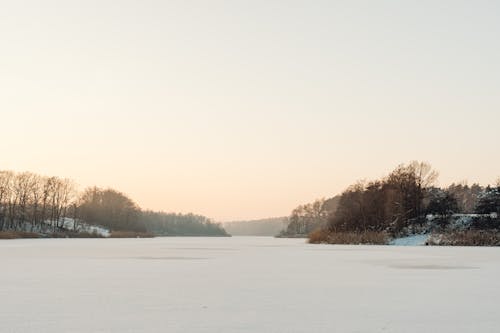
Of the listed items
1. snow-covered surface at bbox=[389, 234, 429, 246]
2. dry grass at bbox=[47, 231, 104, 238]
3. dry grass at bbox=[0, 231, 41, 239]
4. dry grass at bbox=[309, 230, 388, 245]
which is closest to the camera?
dry grass at bbox=[309, 230, 388, 245]

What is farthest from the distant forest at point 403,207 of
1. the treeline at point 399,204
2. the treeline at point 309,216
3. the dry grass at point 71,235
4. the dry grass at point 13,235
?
the treeline at point 309,216

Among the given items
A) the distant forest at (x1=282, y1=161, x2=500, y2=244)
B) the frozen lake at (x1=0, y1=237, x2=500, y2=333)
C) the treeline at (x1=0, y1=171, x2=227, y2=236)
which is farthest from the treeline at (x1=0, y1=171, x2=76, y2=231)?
the frozen lake at (x1=0, y1=237, x2=500, y2=333)

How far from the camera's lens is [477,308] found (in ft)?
31.9

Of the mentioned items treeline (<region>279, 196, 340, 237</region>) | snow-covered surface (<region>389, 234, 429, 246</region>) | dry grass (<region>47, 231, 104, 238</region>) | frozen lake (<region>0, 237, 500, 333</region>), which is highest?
treeline (<region>279, 196, 340, 237</region>)

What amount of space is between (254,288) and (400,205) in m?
50.3

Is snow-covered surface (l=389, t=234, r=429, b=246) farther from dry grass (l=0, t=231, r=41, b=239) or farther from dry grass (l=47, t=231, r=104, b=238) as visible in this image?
dry grass (l=47, t=231, r=104, b=238)

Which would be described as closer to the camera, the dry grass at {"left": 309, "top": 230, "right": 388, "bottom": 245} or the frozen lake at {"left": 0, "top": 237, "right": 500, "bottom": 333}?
the frozen lake at {"left": 0, "top": 237, "right": 500, "bottom": 333}

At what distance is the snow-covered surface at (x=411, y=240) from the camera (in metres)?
52.5

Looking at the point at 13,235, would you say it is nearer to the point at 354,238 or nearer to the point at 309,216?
the point at 354,238

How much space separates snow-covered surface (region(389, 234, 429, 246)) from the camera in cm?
5250

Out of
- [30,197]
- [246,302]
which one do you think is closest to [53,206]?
[30,197]

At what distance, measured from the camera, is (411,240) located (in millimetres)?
53688

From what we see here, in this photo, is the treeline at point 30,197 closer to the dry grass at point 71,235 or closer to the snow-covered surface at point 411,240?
the dry grass at point 71,235

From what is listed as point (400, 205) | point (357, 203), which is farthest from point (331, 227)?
point (400, 205)
